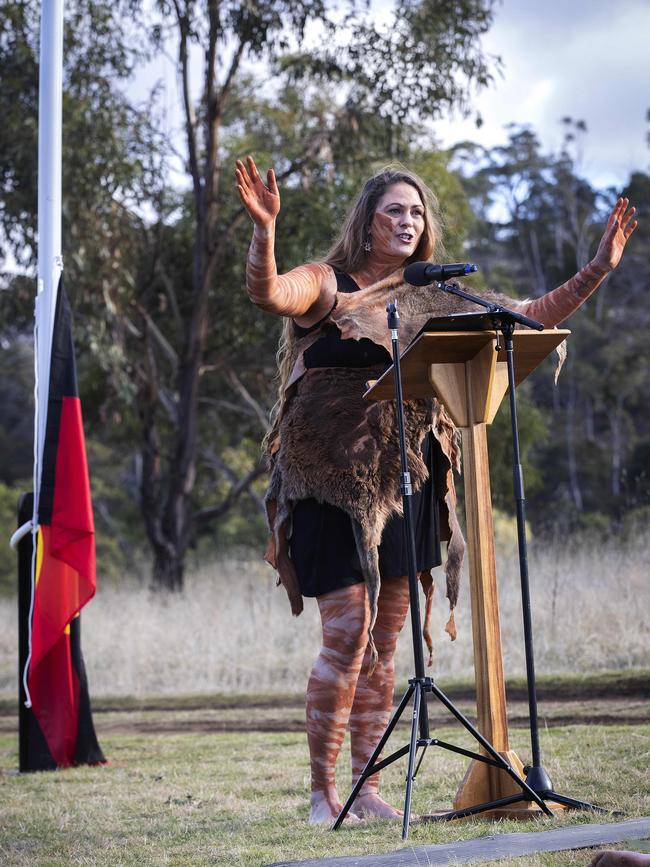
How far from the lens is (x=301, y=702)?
28.9 feet

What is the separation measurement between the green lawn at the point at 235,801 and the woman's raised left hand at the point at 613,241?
171 cm

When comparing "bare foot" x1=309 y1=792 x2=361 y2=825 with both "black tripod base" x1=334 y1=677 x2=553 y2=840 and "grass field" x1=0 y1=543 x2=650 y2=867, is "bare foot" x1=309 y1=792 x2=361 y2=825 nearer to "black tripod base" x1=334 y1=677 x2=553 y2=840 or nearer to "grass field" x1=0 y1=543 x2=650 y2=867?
"grass field" x1=0 y1=543 x2=650 y2=867

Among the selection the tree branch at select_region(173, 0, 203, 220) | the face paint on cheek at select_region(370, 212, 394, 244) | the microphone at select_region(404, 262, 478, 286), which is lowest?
the microphone at select_region(404, 262, 478, 286)

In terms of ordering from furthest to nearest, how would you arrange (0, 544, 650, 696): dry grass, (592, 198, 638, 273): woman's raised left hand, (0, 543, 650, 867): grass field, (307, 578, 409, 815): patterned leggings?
(0, 544, 650, 696): dry grass < (592, 198, 638, 273): woman's raised left hand < (307, 578, 409, 815): patterned leggings < (0, 543, 650, 867): grass field

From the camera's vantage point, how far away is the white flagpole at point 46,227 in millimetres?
6328

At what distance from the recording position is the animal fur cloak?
12.7 feet

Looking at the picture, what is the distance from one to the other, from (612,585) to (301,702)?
2.98 m

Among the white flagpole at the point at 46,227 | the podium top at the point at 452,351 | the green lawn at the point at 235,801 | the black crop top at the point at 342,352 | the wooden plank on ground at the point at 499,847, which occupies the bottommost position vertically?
the green lawn at the point at 235,801

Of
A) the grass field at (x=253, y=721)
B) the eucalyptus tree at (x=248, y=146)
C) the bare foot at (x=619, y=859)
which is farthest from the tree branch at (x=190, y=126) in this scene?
the bare foot at (x=619, y=859)

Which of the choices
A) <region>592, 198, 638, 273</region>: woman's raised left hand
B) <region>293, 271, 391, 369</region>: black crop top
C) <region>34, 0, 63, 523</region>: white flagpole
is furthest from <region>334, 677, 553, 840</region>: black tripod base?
<region>34, 0, 63, 523</region>: white flagpole

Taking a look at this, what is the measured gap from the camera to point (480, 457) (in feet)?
12.1

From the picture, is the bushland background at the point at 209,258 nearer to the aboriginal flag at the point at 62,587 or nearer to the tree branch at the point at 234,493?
the tree branch at the point at 234,493

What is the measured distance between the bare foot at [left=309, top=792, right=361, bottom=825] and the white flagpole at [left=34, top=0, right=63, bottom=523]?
2895 millimetres

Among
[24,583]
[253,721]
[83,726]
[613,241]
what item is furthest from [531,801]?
[253,721]
